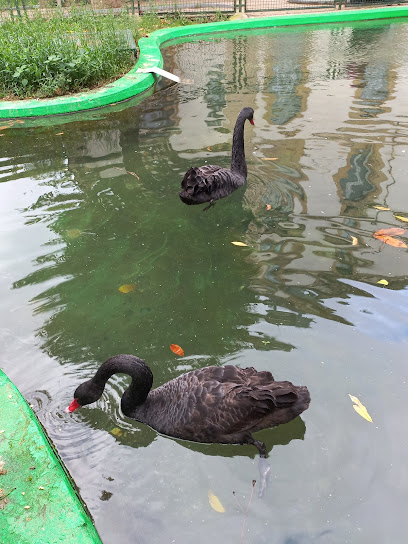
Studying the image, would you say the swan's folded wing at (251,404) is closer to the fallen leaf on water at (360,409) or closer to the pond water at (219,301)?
the pond water at (219,301)

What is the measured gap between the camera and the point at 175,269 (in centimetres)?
346

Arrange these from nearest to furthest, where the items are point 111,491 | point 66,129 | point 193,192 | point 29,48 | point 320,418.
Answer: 1. point 111,491
2. point 320,418
3. point 193,192
4. point 66,129
5. point 29,48

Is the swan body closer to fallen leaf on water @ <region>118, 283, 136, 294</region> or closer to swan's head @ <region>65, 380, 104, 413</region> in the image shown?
swan's head @ <region>65, 380, 104, 413</region>

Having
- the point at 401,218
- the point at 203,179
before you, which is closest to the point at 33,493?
the point at 203,179

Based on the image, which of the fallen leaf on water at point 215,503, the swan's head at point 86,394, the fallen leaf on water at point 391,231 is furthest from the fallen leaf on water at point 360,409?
the fallen leaf on water at point 391,231

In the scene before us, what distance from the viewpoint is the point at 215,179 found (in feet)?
13.3

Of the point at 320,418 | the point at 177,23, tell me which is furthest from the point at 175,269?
the point at 177,23

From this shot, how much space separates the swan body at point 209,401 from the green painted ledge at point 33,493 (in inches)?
13.7

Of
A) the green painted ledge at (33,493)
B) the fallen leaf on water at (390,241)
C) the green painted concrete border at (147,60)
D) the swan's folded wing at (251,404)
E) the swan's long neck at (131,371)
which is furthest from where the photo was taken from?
the green painted concrete border at (147,60)

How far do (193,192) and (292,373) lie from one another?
73.1 inches

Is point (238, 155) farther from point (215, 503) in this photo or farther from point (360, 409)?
point (215, 503)

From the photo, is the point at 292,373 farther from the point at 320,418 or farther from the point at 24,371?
the point at 24,371

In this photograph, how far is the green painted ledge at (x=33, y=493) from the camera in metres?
1.73

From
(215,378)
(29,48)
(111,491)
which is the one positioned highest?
(29,48)
